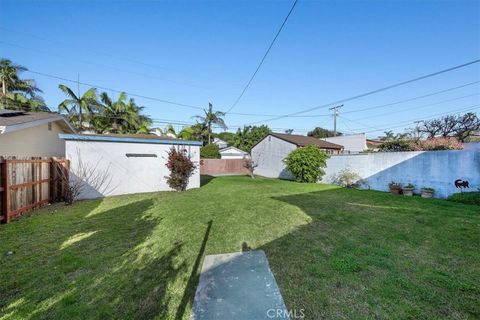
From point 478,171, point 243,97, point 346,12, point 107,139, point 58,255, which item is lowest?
point 58,255

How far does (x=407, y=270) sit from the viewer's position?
10.3ft

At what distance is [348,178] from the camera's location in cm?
1337

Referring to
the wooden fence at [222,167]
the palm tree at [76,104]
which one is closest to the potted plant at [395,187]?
the wooden fence at [222,167]

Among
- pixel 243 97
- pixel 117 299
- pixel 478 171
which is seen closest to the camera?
pixel 117 299

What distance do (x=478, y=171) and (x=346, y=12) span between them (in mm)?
7874

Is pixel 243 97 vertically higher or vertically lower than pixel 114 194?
higher

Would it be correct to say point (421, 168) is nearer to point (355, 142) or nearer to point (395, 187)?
point (395, 187)

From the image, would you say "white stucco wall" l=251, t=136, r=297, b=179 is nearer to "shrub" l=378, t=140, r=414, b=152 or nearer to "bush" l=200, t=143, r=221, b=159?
"bush" l=200, t=143, r=221, b=159

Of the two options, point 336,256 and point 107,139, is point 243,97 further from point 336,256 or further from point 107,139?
point 336,256

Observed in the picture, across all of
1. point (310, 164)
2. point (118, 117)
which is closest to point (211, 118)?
point (118, 117)

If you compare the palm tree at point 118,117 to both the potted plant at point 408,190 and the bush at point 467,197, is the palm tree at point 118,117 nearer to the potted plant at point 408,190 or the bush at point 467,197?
the potted plant at point 408,190

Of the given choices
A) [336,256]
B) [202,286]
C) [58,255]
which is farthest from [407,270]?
[58,255]

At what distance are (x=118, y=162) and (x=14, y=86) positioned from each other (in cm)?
1750

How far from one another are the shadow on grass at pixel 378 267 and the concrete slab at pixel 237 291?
0.56 feet
